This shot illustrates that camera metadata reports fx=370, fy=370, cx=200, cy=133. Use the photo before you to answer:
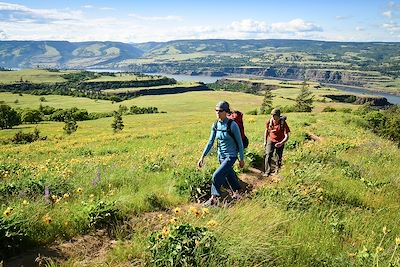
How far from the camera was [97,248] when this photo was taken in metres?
5.84

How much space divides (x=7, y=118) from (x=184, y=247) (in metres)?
A: 102

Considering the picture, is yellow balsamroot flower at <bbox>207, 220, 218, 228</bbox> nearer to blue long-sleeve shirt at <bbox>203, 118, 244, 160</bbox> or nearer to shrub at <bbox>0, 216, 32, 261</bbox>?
shrub at <bbox>0, 216, 32, 261</bbox>

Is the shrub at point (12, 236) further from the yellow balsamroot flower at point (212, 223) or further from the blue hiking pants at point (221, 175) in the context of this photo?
the blue hiking pants at point (221, 175)

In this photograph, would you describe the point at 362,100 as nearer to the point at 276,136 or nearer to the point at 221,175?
the point at 276,136

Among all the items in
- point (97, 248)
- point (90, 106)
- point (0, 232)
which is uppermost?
point (0, 232)

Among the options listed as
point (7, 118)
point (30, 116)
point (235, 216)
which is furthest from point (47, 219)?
point (30, 116)

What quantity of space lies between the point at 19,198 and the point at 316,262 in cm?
579

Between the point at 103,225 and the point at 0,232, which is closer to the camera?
the point at 0,232

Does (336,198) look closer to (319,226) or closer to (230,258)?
(319,226)

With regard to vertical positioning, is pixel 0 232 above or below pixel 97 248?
above

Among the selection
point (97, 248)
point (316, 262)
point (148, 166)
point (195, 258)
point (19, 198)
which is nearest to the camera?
point (195, 258)

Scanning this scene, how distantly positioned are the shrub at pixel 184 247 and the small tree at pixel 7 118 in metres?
99.6

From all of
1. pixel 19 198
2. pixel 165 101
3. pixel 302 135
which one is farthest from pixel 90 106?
pixel 19 198

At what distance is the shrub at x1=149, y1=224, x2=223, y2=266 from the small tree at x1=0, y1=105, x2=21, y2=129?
99.6 metres
